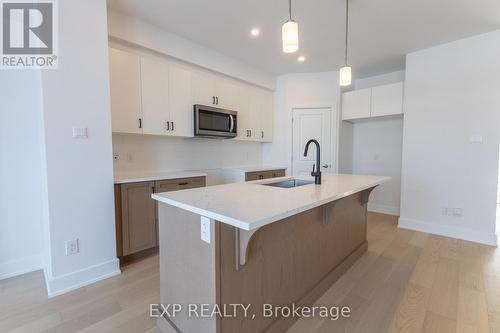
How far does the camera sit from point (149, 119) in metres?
2.91

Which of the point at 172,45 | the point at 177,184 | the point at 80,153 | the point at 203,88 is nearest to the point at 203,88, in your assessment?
the point at 203,88

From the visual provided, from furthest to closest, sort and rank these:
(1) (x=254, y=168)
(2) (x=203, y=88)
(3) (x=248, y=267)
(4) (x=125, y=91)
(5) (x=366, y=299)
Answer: (1) (x=254, y=168), (2) (x=203, y=88), (4) (x=125, y=91), (5) (x=366, y=299), (3) (x=248, y=267)

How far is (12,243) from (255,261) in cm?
251

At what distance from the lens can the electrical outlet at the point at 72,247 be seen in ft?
6.75

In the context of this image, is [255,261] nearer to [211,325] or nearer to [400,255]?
[211,325]

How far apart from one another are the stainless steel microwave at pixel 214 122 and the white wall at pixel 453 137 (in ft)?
8.70

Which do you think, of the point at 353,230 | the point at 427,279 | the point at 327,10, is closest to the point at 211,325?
the point at 353,230

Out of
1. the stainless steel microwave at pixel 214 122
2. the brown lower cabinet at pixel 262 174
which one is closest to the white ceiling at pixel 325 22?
the stainless steel microwave at pixel 214 122

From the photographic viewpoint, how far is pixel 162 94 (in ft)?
9.91

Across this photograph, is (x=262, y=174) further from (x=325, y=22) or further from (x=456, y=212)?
(x=456, y=212)

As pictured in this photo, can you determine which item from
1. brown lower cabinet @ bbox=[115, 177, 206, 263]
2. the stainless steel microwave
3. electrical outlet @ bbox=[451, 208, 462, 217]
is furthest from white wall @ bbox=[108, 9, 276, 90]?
electrical outlet @ bbox=[451, 208, 462, 217]

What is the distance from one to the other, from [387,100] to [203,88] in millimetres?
2981

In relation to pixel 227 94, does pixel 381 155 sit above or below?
below

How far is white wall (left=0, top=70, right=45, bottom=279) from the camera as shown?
2240 mm
